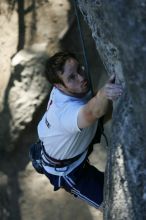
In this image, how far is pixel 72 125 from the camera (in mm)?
2154

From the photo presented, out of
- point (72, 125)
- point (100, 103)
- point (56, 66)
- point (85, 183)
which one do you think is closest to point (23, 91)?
point (85, 183)

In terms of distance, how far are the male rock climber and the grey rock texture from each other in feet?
0.33

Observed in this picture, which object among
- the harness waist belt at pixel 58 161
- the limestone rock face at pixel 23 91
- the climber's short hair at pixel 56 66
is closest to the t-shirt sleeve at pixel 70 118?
the climber's short hair at pixel 56 66

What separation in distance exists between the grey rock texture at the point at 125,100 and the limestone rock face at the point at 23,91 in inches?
87.7

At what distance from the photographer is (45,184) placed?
14.0ft

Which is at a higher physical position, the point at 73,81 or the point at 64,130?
the point at 73,81

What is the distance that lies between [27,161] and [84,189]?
1918mm

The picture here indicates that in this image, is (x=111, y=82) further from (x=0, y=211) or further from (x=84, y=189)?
(x=0, y=211)

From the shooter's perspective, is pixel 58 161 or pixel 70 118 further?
pixel 58 161

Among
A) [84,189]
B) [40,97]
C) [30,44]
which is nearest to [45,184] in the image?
[40,97]

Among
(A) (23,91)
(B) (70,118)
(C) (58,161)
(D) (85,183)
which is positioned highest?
(B) (70,118)

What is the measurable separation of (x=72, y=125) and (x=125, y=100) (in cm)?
35

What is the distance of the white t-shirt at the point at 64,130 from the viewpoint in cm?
218

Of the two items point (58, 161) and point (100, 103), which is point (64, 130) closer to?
point (58, 161)
